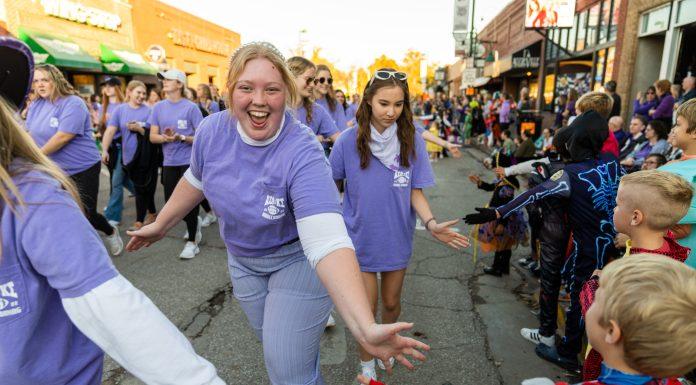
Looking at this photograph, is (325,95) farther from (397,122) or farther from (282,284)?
(282,284)

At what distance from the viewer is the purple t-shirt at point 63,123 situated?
166 inches

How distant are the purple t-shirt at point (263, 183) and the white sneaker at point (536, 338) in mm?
2327

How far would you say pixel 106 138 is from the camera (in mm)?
6055

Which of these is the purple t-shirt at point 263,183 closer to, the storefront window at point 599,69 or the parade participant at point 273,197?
the parade participant at point 273,197

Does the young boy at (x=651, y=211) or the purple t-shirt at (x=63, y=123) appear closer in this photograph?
the young boy at (x=651, y=211)

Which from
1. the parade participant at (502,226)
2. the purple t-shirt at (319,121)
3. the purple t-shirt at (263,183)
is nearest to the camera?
the purple t-shirt at (263,183)

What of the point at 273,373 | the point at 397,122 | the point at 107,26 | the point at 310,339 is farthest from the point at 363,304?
the point at 107,26

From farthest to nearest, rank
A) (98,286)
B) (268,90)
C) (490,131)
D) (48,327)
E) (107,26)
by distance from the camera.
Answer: (107,26)
(490,131)
(268,90)
(48,327)
(98,286)

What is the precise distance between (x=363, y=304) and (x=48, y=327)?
88 cm

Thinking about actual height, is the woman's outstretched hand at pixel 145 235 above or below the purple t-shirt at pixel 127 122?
below

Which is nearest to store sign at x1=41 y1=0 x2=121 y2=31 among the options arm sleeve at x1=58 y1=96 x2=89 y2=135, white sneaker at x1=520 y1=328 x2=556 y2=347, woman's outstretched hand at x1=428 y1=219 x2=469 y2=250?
arm sleeve at x1=58 y1=96 x2=89 y2=135

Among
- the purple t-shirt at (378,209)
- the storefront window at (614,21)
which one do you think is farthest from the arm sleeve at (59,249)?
the storefront window at (614,21)

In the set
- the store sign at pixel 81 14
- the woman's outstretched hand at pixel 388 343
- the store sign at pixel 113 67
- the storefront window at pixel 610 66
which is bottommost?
the woman's outstretched hand at pixel 388 343

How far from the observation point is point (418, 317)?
3.74 metres
